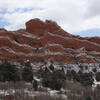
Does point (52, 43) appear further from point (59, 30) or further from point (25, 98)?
point (25, 98)

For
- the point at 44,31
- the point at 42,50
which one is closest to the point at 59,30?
the point at 44,31

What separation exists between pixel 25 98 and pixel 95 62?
43.1 meters

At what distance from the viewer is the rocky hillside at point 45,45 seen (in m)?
49.2

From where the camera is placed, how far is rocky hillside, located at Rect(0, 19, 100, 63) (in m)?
49.2

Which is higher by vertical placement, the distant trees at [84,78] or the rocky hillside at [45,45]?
the rocky hillside at [45,45]

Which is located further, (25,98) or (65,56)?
(65,56)

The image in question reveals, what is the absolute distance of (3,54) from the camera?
157 feet

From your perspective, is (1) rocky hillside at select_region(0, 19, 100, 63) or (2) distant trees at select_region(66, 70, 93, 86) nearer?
(2) distant trees at select_region(66, 70, 93, 86)

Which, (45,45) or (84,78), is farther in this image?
(45,45)

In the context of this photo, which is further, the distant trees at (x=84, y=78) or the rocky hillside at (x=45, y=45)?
the rocky hillside at (x=45, y=45)

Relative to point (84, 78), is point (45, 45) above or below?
above

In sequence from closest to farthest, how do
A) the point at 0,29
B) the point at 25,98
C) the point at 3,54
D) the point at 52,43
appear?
1. the point at 25,98
2. the point at 3,54
3. the point at 52,43
4. the point at 0,29

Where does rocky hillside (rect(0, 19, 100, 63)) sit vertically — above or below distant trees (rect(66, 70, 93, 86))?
above

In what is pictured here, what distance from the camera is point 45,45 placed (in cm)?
5175
